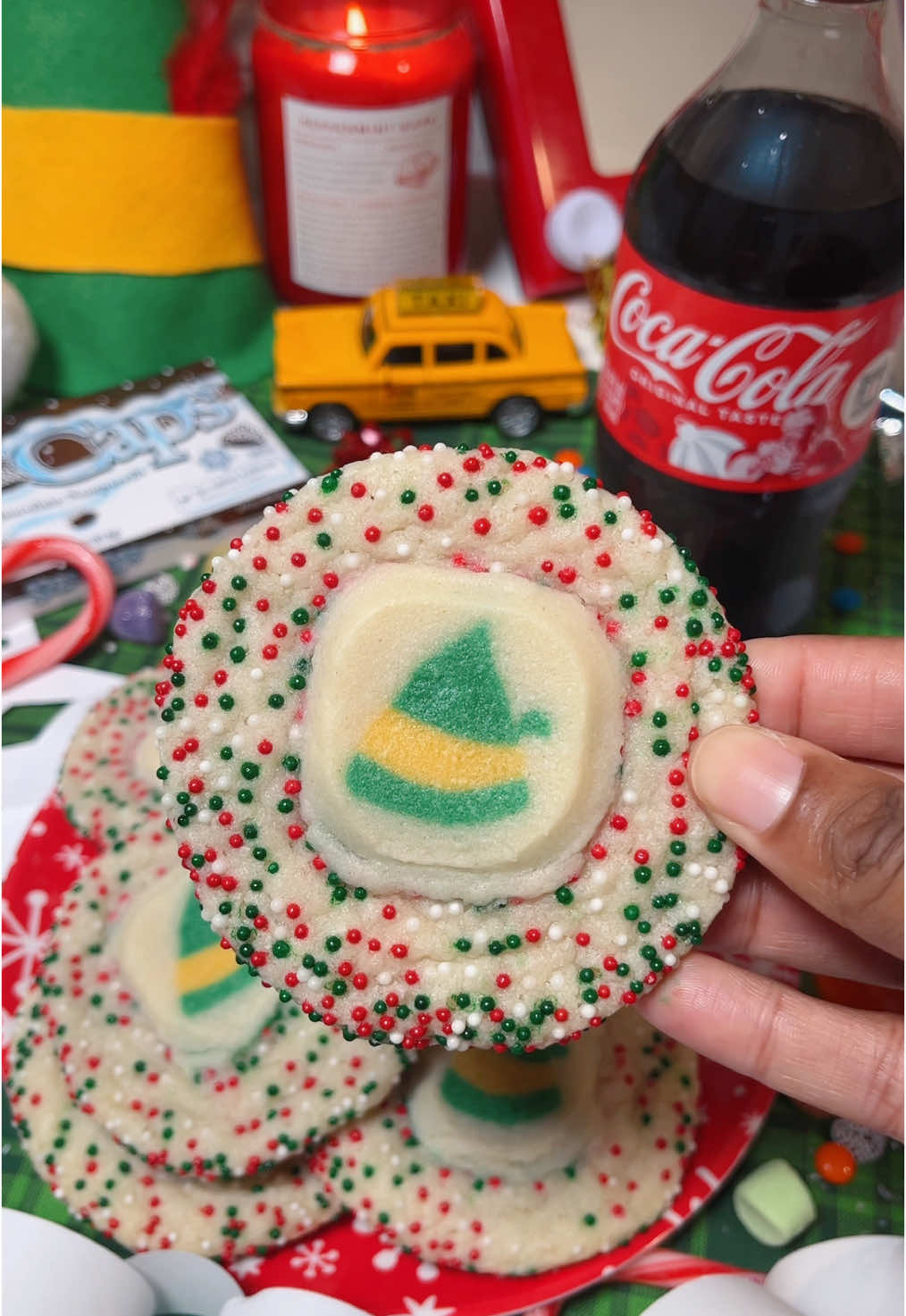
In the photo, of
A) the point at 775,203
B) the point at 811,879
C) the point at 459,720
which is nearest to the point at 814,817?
the point at 811,879

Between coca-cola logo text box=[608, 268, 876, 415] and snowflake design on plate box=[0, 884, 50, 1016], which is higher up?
coca-cola logo text box=[608, 268, 876, 415]

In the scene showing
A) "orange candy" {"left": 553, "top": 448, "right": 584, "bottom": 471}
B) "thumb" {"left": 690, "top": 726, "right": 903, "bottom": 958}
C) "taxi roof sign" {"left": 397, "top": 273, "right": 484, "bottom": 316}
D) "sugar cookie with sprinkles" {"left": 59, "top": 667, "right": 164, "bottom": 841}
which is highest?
"thumb" {"left": 690, "top": 726, "right": 903, "bottom": 958}

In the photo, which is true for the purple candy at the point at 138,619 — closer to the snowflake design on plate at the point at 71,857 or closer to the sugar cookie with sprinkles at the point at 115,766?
the sugar cookie with sprinkles at the point at 115,766

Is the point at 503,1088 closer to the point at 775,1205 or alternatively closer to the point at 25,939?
the point at 775,1205

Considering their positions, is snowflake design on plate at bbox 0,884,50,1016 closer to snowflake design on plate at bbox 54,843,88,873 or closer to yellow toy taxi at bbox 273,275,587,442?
snowflake design on plate at bbox 54,843,88,873

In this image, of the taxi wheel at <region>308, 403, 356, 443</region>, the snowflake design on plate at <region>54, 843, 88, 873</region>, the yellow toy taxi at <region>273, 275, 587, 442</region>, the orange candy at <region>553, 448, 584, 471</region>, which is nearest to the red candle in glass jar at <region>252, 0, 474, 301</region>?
the yellow toy taxi at <region>273, 275, 587, 442</region>

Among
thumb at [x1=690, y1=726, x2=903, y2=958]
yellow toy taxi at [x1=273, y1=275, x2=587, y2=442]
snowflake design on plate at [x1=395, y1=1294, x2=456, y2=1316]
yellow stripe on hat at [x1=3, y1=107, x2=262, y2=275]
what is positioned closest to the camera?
thumb at [x1=690, y1=726, x2=903, y2=958]

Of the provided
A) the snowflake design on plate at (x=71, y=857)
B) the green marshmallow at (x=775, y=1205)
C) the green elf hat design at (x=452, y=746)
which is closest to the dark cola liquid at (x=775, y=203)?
the green elf hat design at (x=452, y=746)
